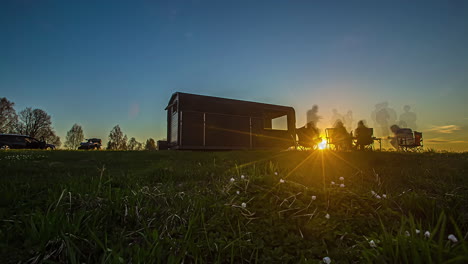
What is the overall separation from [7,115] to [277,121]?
40336 millimetres

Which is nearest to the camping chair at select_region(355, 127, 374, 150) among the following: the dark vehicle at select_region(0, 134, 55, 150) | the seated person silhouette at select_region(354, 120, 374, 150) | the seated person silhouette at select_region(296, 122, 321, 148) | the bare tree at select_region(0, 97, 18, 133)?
the seated person silhouette at select_region(354, 120, 374, 150)

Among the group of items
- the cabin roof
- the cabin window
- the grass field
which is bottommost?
the grass field

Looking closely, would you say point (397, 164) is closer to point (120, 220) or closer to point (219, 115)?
point (120, 220)

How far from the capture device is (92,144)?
29.7 m

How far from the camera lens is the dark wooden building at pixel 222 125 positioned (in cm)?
1263

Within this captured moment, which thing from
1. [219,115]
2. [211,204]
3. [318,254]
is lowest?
[318,254]

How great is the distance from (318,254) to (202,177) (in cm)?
256

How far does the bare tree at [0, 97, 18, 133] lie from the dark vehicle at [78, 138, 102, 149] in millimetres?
13792

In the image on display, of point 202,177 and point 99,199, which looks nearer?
point 99,199

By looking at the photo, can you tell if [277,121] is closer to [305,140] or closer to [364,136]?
[305,140]

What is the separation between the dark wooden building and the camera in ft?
41.4

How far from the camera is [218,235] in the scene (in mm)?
1992

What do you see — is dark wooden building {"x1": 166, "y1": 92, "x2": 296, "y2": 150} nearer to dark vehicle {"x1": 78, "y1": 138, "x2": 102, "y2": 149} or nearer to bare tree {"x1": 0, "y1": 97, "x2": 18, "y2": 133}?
dark vehicle {"x1": 78, "y1": 138, "x2": 102, "y2": 149}

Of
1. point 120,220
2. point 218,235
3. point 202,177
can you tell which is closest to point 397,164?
point 202,177
